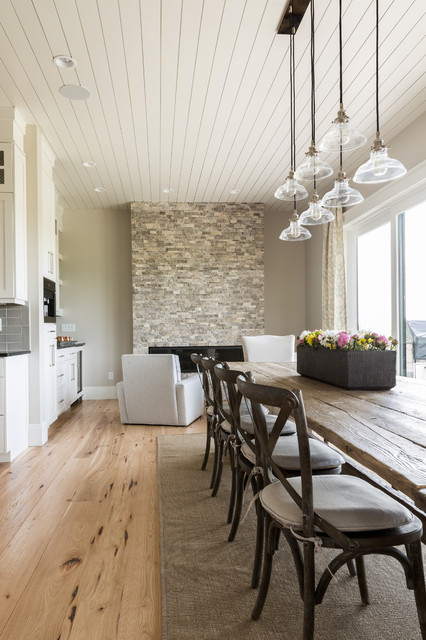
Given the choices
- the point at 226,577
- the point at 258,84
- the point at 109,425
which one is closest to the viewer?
the point at 226,577

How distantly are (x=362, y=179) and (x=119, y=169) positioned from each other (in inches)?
142

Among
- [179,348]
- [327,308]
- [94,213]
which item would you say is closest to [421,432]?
[327,308]

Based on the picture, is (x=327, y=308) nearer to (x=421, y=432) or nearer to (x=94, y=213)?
(x=94, y=213)

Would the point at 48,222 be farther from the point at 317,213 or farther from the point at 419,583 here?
the point at 419,583

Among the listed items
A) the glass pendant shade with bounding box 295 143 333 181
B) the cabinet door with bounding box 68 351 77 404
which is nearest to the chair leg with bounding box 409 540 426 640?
the glass pendant shade with bounding box 295 143 333 181

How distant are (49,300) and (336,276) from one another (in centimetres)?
347

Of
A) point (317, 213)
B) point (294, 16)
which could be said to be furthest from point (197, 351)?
point (294, 16)

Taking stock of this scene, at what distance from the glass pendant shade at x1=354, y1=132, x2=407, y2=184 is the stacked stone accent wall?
4.37 metres

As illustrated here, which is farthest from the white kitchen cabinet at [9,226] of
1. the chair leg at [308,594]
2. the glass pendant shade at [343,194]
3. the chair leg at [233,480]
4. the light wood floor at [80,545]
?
the chair leg at [308,594]

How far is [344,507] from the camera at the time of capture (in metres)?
1.21

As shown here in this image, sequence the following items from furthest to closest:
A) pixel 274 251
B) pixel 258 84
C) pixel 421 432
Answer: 1. pixel 274 251
2. pixel 258 84
3. pixel 421 432

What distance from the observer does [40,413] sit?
3906mm

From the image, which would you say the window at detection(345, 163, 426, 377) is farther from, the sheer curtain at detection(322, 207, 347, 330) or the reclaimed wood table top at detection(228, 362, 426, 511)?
the reclaimed wood table top at detection(228, 362, 426, 511)

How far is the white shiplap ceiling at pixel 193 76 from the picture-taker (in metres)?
2.52
